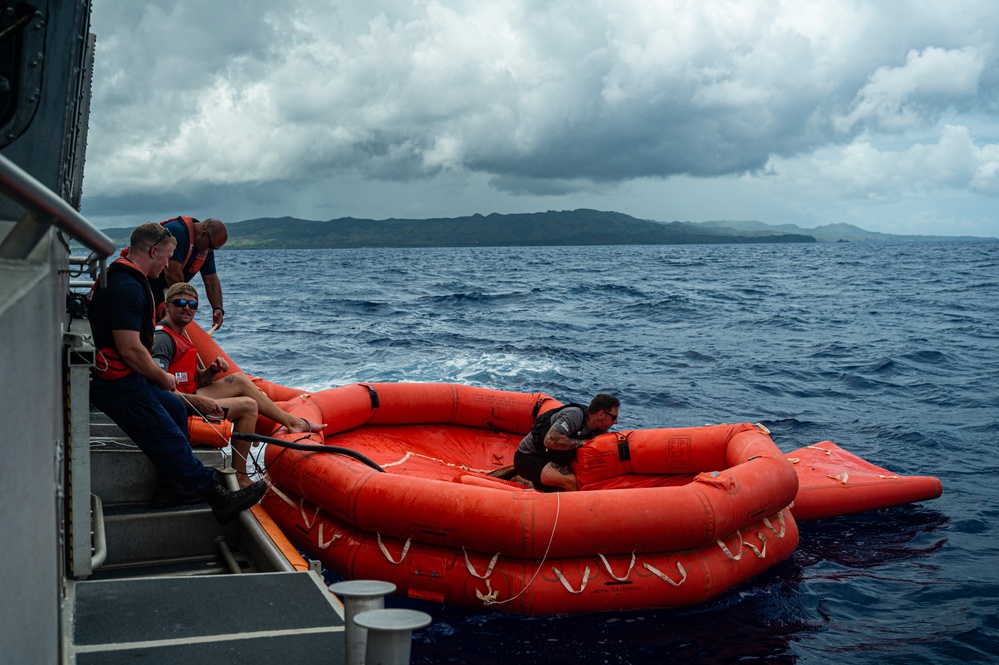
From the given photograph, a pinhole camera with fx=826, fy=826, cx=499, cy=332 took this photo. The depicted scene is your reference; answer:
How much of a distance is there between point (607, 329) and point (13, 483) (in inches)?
769

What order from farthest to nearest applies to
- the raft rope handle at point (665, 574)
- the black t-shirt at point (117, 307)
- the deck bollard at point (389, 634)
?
the raft rope handle at point (665, 574) < the black t-shirt at point (117, 307) < the deck bollard at point (389, 634)

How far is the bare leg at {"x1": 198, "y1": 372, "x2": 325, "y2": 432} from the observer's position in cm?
612

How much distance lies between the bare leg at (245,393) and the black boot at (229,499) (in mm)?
1372

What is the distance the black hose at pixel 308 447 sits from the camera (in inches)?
216

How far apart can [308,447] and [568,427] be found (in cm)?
212

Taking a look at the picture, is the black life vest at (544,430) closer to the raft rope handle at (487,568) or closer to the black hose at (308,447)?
the black hose at (308,447)

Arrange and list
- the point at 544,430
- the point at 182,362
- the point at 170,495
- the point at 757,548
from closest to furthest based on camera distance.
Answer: the point at 170,495, the point at 182,362, the point at 757,548, the point at 544,430

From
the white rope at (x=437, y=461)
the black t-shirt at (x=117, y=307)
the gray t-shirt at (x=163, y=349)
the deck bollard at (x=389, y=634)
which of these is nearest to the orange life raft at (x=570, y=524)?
the white rope at (x=437, y=461)

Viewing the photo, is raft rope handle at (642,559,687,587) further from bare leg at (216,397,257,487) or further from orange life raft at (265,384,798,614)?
bare leg at (216,397,257,487)

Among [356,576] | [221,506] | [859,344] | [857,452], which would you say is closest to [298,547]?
[356,576]

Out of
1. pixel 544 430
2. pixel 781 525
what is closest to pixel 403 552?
pixel 544 430

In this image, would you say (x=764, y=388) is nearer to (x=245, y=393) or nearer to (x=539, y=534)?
(x=539, y=534)

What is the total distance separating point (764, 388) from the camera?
13.1 meters

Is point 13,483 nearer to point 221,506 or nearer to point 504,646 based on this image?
point 221,506
